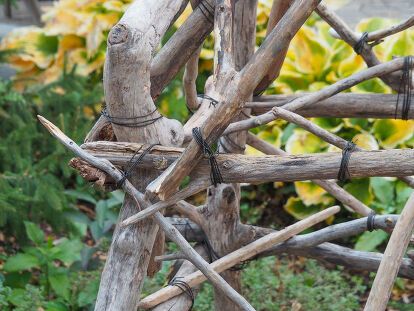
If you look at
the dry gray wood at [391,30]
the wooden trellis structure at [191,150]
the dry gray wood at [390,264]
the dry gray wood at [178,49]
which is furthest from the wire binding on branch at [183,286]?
the dry gray wood at [391,30]

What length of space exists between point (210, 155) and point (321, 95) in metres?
0.59

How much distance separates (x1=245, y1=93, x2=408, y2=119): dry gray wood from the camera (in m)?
2.68

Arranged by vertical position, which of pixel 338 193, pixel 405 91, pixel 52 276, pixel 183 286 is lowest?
pixel 52 276

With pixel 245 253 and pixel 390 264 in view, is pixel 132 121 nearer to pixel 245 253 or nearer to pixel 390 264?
pixel 245 253

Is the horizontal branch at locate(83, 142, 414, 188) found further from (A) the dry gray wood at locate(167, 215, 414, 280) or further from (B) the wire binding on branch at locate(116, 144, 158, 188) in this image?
(A) the dry gray wood at locate(167, 215, 414, 280)

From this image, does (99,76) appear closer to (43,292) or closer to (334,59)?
(334,59)

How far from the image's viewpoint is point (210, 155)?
198 cm

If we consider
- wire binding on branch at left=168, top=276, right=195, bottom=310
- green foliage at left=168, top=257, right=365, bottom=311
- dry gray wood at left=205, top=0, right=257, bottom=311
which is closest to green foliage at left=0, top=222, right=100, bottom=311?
green foliage at left=168, top=257, right=365, bottom=311

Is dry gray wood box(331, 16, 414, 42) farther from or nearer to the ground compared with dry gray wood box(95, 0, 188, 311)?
farther from the ground

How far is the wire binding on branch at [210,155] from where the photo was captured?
6.38 ft

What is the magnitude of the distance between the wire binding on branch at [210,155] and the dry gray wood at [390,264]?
483mm

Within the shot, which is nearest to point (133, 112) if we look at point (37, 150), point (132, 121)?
point (132, 121)

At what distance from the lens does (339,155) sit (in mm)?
1983

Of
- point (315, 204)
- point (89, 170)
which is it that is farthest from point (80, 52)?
point (89, 170)
